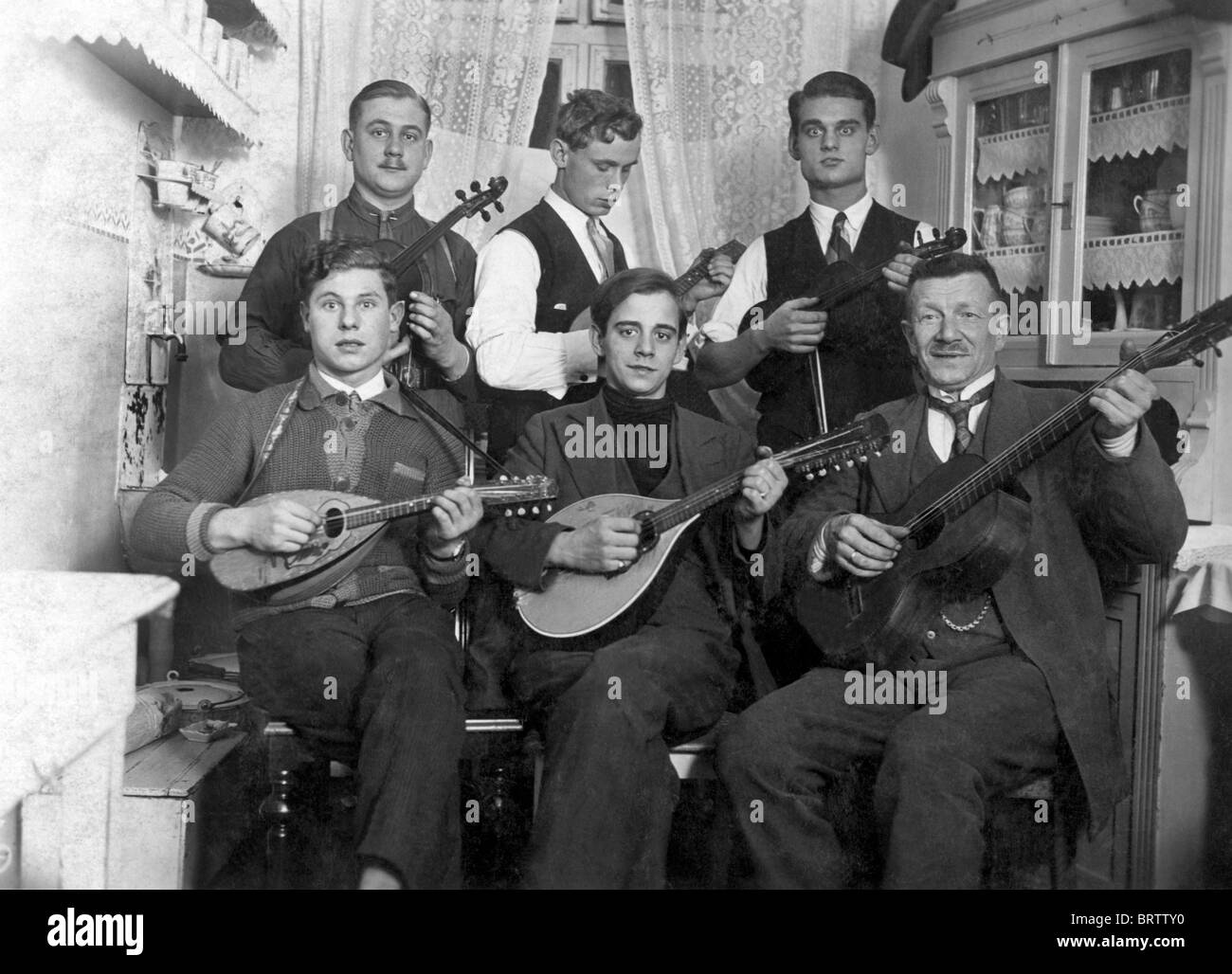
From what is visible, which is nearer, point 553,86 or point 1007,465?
point 1007,465

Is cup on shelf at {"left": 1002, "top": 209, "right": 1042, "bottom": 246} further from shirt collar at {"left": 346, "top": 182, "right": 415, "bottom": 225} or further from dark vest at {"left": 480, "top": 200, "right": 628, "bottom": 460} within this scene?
shirt collar at {"left": 346, "top": 182, "right": 415, "bottom": 225}

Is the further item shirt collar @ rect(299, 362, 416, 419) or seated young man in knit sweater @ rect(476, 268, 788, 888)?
shirt collar @ rect(299, 362, 416, 419)

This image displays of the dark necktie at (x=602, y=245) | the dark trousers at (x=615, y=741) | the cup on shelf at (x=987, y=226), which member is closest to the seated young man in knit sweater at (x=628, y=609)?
the dark trousers at (x=615, y=741)

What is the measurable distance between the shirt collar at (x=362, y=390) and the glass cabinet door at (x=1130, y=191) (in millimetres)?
1355

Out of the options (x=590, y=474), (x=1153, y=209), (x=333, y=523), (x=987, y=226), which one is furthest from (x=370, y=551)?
(x=1153, y=209)

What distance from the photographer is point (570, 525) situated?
2168mm

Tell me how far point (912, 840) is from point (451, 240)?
139cm

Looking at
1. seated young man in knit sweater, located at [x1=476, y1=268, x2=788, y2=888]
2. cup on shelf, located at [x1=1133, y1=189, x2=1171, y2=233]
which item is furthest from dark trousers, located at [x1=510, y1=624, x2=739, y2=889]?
cup on shelf, located at [x1=1133, y1=189, x2=1171, y2=233]

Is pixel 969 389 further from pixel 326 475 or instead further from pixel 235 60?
pixel 235 60

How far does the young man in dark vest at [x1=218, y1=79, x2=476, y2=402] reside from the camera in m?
2.36

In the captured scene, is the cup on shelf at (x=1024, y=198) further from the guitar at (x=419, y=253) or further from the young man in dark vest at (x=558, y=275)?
the guitar at (x=419, y=253)

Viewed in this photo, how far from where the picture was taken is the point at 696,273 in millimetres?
2443

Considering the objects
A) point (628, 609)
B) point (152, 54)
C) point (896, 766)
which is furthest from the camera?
point (152, 54)

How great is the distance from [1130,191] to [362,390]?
1.56 metres
